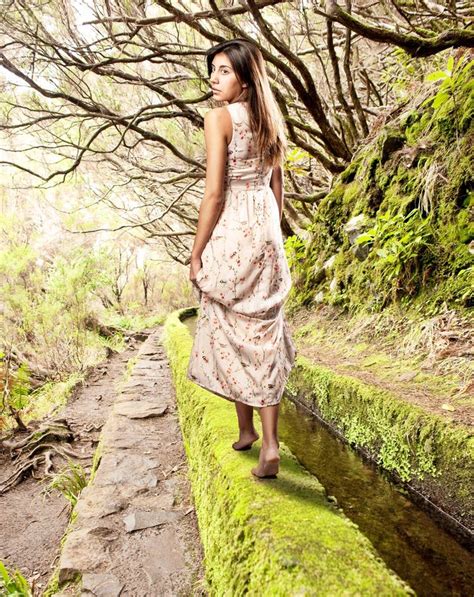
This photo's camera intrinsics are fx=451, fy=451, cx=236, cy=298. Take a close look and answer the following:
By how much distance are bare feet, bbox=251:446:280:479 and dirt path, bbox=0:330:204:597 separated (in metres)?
0.64

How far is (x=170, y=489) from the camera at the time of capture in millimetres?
2961

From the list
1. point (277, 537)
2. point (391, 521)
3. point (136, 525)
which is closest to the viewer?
point (277, 537)

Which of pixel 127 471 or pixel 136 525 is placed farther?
pixel 127 471

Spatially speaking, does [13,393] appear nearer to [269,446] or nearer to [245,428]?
[245,428]

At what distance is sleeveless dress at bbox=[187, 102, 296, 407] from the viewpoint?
1848 mm

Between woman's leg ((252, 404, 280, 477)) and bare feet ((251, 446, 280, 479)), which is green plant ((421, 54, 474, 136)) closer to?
woman's leg ((252, 404, 280, 477))

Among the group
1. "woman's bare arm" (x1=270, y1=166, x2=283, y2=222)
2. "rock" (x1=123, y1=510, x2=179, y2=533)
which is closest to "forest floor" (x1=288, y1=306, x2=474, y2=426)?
"woman's bare arm" (x1=270, y1=166, x2=283, y2=222)

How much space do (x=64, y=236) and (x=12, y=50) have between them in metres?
14.1

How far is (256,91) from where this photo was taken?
1.91 m

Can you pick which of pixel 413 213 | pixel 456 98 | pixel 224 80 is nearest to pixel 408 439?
pixel 224 80

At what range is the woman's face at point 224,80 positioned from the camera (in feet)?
6.30

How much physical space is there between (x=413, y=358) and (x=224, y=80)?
2558 mm

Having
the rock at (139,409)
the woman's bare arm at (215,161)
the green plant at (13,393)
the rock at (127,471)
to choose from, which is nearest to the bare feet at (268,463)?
the woman's bare arm at (215,161)

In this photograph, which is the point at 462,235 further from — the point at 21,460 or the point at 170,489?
the point at 21,460
